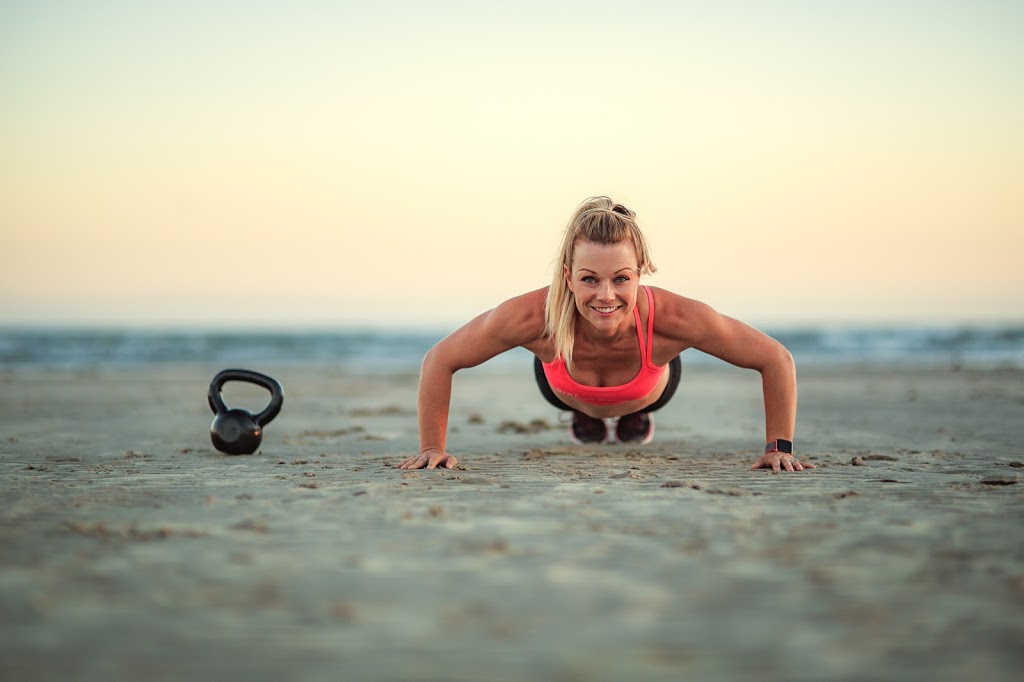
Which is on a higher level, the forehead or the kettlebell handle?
the forehead

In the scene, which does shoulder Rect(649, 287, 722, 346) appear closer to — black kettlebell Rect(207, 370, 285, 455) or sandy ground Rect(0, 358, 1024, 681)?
sandy ground Rect(0, 358, 1024, 681)

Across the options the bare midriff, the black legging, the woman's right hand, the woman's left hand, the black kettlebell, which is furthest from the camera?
the black legging

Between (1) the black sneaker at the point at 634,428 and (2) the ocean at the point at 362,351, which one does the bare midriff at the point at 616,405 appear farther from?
(2) the ocean at the point at 362,351

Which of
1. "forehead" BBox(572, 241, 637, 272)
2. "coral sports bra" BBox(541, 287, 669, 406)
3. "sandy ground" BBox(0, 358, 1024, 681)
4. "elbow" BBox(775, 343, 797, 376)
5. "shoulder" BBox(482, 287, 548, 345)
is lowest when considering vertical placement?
"sandy ground" BBox(0, 358, 1024, 681)

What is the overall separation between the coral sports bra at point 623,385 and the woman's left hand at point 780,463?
2.92ft

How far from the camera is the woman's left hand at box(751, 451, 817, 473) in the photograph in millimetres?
4551

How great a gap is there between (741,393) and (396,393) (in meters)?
5.07

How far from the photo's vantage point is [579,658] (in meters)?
1.84

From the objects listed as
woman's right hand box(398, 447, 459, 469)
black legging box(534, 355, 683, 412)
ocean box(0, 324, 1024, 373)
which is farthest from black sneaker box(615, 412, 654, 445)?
ocean box(0, 324, 1024, 373)

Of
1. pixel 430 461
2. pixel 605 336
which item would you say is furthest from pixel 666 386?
pixel 430 461

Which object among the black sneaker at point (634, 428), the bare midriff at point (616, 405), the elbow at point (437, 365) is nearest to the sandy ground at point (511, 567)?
the bare midriff at point (616, 405)

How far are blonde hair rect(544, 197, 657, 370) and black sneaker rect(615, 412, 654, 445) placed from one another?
1.73 m

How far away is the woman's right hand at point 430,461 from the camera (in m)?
4.67

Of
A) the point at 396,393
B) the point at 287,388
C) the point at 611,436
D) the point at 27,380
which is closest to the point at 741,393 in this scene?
the point at 396,393
